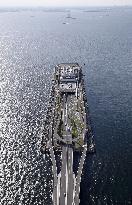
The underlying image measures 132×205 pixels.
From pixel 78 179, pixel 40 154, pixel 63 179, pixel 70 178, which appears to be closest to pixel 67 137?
pixel 40 154

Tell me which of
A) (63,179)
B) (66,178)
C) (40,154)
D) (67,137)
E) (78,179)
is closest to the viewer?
(78,179)

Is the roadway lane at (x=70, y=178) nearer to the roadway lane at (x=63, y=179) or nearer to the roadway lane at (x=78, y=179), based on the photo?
the roadway lane at (x=63, y=179)

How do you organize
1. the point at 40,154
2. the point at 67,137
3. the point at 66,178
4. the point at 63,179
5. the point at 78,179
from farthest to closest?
1. the point at 67,137
2. the point at 40,154
3. the point at 66,178
4. the point at 63,179
5. the point at 78,179

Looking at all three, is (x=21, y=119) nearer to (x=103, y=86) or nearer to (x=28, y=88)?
(x=28, y=88)

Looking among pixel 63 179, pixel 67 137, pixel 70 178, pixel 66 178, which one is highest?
pixel 67 137

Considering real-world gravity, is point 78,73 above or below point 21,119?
above

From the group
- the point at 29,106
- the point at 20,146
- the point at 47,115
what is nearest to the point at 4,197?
the point at 20,146

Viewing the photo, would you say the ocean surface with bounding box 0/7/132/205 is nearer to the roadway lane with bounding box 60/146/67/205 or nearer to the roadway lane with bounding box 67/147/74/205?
the roadway lane with bounding box 67/147/74/205

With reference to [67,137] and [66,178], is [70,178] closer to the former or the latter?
[66,178]

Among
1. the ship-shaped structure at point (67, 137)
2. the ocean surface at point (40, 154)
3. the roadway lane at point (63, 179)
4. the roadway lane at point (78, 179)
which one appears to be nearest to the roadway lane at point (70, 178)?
the ship-shaped structure at point (67, 137)
